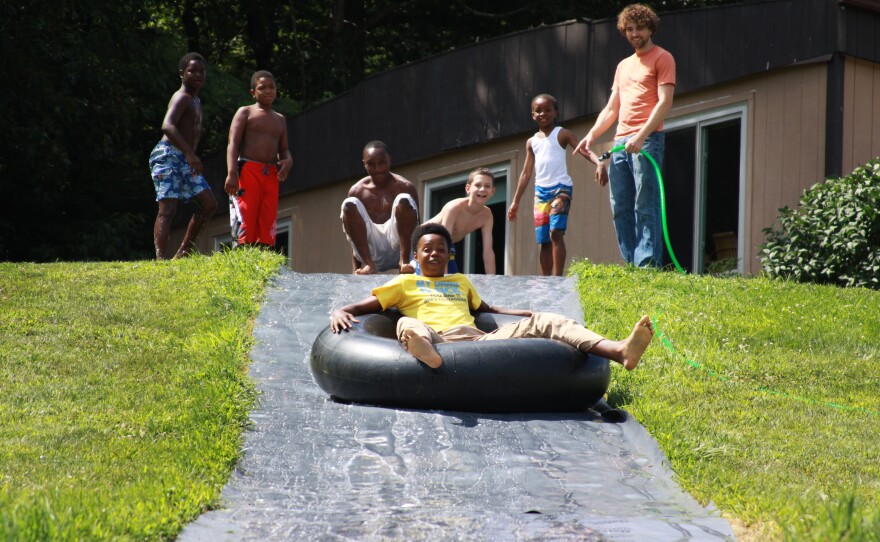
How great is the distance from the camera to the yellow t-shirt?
7.55 m

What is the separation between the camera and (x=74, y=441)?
584 centimetres

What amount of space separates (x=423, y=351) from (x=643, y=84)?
172 inches

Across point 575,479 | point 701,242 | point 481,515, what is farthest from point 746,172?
point 481,515

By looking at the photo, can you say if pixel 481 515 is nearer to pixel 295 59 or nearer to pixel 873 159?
pixel 873 159

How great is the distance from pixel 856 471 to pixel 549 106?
583cm

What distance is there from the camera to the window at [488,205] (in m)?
15.5

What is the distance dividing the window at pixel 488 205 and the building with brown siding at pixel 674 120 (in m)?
0.02

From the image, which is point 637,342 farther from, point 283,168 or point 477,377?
point 283,168

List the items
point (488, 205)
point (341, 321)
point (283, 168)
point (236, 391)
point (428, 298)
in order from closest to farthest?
point (236, 391) < point (341, 321) < point (428, 298) < point (283, 168) < point (488, 205)

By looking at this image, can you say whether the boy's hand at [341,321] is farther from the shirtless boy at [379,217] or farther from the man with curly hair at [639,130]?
the man with curly hair at [639,130]

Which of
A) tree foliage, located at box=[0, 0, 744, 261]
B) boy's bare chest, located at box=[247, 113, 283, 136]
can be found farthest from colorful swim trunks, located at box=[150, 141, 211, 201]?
tree foliage, located at box=[0, 0, 744, 261]

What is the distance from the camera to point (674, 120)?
1334 centimetres

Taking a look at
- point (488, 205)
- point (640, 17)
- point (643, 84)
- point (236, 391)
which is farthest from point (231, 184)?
point (488, 205)

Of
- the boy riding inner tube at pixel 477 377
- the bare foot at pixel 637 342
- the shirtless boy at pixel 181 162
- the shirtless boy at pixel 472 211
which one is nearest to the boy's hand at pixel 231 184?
the shirtless boy at pixel 181 162
